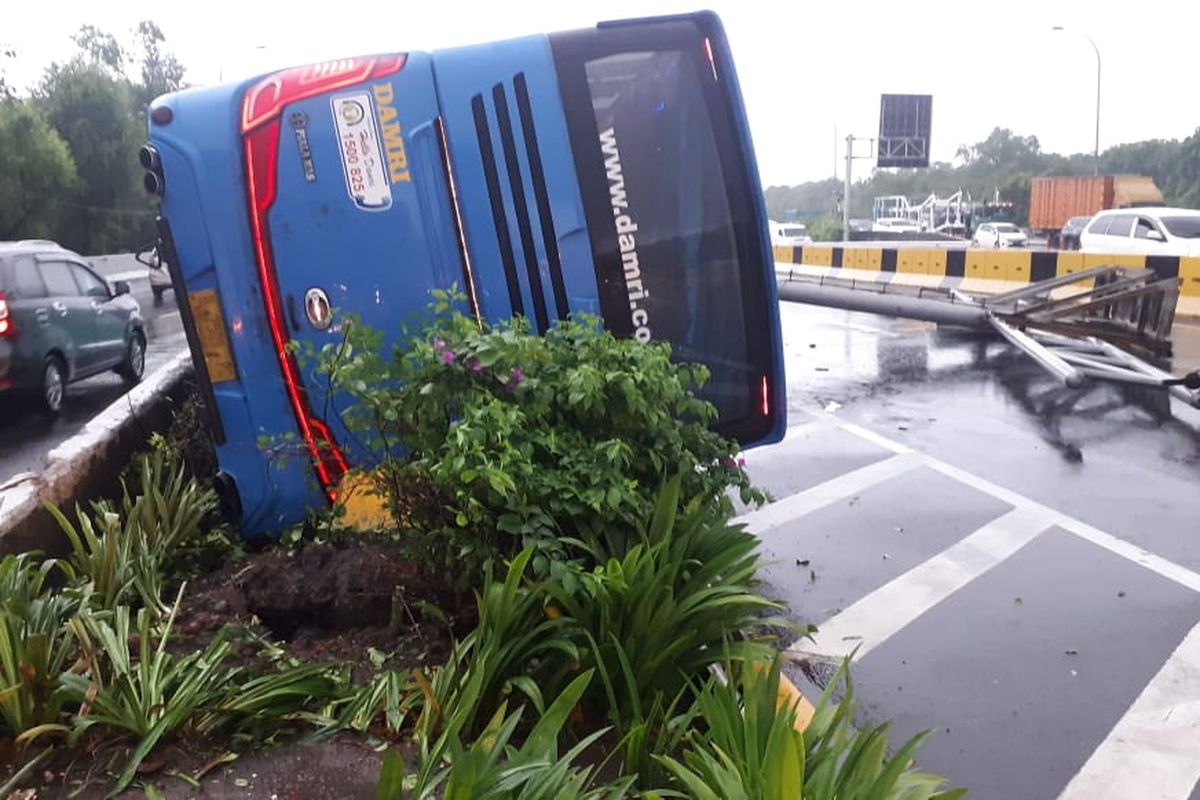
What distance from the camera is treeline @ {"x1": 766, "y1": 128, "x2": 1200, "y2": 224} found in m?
71.4

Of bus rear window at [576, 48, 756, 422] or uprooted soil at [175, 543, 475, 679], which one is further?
bus rear window at [576, 48, 756, 422]

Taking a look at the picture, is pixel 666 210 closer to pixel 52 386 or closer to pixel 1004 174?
pixel 52 386

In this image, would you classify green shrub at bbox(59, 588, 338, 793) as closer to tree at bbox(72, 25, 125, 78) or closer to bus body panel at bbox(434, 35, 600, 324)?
bus body panel at bbox(434, 35, 600, 324)

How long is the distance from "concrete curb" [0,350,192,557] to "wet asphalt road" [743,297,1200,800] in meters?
3.13

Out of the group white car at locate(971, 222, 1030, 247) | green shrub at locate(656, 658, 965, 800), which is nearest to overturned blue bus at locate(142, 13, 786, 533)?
green shrub at locate(656, 658, 965, 800)

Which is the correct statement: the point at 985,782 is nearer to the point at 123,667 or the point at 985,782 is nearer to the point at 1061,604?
the point at 1061,604

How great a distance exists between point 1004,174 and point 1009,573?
9836 centimetres

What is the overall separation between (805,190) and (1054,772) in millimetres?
130204

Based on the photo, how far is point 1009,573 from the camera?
526cm

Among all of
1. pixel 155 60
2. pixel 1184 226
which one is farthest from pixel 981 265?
pixel 155 60

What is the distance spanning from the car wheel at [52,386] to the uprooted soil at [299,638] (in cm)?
640

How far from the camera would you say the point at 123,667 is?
278 centimetres

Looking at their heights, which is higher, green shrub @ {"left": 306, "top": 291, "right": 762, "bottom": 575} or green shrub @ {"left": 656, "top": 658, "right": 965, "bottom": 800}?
green shrub @ {"left": 306, "top": 291, "right": 762, "bottom": 575}

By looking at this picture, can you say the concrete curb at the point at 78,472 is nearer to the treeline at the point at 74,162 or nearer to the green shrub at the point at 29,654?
the green shrub at the point at 29,654
